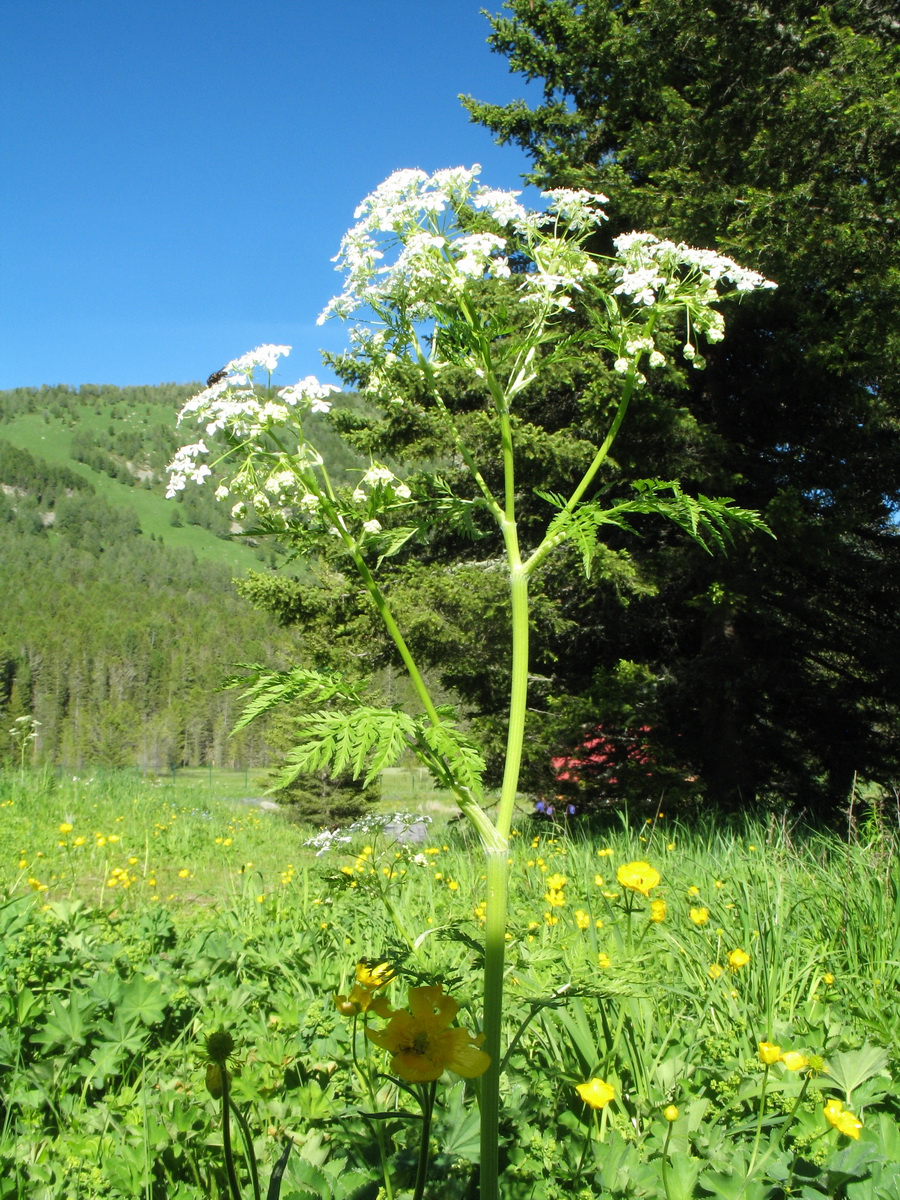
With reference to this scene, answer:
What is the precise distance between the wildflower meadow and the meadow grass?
11mm

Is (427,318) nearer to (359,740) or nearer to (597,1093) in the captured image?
(359,740)

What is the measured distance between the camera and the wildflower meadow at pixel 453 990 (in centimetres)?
144

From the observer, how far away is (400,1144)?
1.73m

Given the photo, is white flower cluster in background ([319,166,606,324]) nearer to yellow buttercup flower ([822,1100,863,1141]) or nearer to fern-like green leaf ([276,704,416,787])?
fern-like green leaf ([276,704,416,787])

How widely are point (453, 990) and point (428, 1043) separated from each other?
1.15 metres

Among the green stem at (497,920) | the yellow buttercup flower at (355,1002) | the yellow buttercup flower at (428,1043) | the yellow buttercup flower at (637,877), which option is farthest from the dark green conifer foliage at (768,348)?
the yellow buttercup flower at (428,1043)

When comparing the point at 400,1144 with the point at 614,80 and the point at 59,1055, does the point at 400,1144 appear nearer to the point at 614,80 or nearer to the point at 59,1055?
the point at 59,1055

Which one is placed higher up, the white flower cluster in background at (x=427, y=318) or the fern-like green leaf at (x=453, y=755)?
the white flower cluster in background at (x=427, y=318)

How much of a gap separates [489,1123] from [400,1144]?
77cm

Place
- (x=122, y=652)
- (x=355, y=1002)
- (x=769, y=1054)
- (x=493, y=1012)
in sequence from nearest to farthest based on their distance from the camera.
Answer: (x=493, y=1012) → (x=355, y=1002) → (x=769, y=1054) → (x=122, y=652)

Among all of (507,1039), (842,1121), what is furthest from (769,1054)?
(507,1039)

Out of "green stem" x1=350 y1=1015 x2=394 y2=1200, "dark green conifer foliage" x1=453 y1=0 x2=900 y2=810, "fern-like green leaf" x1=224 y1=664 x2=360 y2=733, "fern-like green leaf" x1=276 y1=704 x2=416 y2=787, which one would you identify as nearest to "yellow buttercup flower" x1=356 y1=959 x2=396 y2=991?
"green stem" x1=350 y1=1015 x2=394 y2=1200

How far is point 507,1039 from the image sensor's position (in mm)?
2188

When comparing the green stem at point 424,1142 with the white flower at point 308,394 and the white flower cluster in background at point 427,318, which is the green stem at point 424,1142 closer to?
the white flower cluster in background at point 427,318
